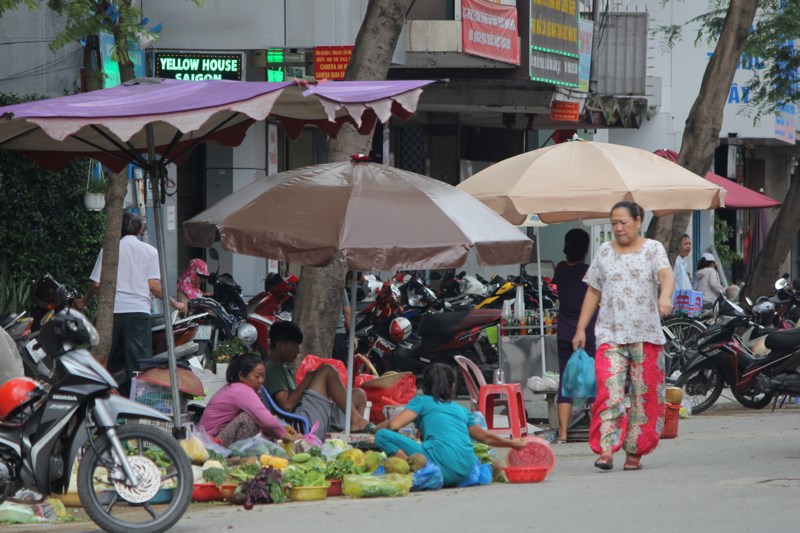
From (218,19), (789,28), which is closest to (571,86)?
(789,28)

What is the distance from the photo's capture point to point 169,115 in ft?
26.2

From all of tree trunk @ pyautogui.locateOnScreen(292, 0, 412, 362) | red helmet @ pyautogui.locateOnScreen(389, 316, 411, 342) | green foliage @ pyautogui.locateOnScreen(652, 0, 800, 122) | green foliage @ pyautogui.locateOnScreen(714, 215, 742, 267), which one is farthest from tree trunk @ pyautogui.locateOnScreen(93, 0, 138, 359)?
green foliage @ pyautogui.locateOnScreen(714, 215, 742, 267)

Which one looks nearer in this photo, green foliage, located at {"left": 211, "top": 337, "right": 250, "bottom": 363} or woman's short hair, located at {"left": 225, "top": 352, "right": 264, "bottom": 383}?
woman's short hair, located at {"left": 225, "top": 352, "right": 264, "bottom": 383}

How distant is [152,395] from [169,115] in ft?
8.76

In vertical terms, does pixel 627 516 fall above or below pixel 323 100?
below

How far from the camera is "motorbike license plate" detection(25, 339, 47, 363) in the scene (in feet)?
37.9

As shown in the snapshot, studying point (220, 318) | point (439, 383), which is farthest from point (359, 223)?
point (220, 318)

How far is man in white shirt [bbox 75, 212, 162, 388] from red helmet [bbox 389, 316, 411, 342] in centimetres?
388

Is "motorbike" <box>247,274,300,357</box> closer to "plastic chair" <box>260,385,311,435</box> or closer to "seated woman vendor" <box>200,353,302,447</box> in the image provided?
"plastic chair" <box>260,385,311,435</box>

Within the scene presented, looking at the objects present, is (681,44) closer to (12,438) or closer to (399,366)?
(399,366)

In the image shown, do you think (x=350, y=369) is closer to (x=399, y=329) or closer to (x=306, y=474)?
(x=306, y=474)

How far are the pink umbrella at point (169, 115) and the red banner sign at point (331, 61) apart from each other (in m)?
6.08

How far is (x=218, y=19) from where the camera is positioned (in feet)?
56.4

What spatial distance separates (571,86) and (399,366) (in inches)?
302
